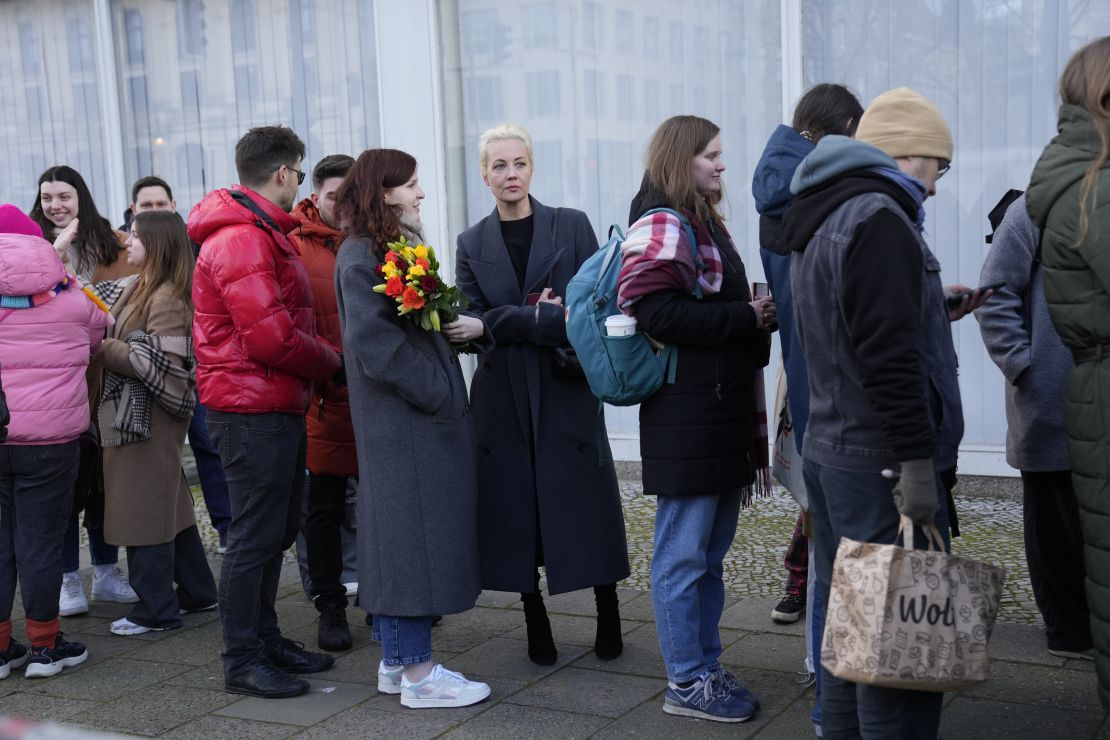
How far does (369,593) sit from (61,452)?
148 cm

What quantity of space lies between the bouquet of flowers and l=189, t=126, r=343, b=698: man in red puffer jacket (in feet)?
1.62

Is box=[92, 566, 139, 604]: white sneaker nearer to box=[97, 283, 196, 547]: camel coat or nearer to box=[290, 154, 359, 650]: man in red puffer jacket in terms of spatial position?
box=[97, 283, 196, 547]: camel coat

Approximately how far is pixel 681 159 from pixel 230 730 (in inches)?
95.6

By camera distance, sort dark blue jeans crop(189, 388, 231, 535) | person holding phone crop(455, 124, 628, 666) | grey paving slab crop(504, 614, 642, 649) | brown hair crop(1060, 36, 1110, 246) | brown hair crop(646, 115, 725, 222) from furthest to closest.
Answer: dark blue jeans crop(189, 388, 231, 535) → grey paving slab crop(504, 614, 642, 649) → person holding phone crop(455, 124, 628, 666) → brown hair crop(646, 115, 725, 222) → brown hair crop(1060, 36, 1110, 246)

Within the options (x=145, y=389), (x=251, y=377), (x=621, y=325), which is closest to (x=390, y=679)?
(x=251, y=377)

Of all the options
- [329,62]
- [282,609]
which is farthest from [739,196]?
[282,609]

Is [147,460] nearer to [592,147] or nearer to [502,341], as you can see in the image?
[502,341]

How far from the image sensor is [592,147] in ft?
28.0

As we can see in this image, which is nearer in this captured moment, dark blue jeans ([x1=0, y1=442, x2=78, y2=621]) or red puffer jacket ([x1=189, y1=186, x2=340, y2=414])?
red puffer jacket ([x1=189, y1=186, x2=340, y2=414])

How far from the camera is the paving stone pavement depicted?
4.00 m

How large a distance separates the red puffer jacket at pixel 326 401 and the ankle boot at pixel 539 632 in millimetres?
957

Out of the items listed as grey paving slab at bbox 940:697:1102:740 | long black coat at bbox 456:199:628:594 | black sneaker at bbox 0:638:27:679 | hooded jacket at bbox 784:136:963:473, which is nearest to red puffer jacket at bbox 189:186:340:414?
long black coat at bbox 456:199:628:594

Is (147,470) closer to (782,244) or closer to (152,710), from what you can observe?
(152,710)

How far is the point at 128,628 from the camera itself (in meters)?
5.42
